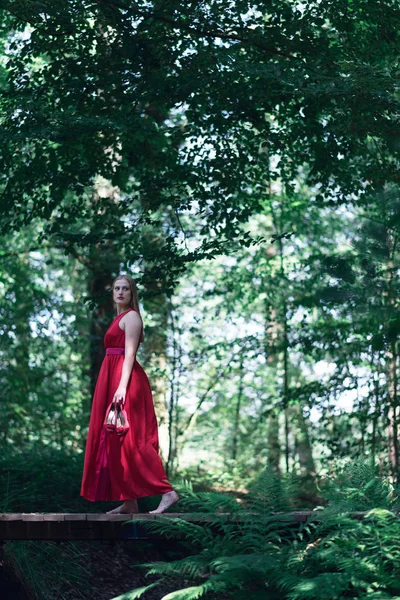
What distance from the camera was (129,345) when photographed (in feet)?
24.2

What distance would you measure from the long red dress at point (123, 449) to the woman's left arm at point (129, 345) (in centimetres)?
12

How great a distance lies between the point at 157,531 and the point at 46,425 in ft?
35.5

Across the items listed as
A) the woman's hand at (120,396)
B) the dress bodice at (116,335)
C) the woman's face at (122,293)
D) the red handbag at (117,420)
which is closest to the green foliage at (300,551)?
the red handbag at (117,420)

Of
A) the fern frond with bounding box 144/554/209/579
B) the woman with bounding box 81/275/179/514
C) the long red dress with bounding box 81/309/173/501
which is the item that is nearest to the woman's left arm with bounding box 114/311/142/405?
the woman with bounding box 81/275/179/514

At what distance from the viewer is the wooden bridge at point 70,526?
22.4 ft

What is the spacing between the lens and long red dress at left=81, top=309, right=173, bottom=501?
7.24 meters

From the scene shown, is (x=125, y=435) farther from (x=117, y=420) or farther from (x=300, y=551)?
(x=300, y=551)

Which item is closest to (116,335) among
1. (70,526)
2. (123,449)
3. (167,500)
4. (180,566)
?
(123,449)

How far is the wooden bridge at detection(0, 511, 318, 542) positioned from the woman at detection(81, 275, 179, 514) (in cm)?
27

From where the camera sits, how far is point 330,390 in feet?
39.1

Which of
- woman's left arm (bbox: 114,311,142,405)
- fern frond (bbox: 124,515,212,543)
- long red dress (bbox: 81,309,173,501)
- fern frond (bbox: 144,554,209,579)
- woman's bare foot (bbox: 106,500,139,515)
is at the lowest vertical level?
fern frond (bbox: 144,554,209,579)

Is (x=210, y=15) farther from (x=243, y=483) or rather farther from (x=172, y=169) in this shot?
(x=243, y=483)

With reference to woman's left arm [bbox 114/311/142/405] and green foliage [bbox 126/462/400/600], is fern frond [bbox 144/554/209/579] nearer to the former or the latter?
green foliage [bbox 126/462/400/600]

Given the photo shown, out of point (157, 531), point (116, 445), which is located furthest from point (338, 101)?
point (157, 531)
